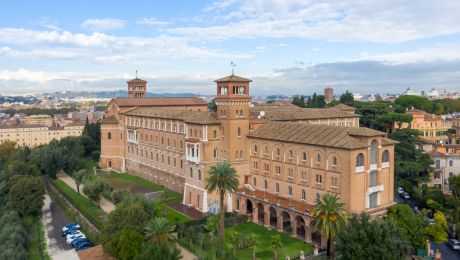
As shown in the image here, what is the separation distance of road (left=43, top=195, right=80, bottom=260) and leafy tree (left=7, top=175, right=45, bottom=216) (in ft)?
9.83

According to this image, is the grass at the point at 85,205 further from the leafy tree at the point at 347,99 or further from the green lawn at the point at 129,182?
the leafy tree at the point at 347,99

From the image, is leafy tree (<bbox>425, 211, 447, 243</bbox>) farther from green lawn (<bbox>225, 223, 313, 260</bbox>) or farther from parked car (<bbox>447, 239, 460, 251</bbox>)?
green lawn (<bbox>225, 223, 313, 260</bbox>)

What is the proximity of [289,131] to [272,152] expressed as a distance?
11.8 ft

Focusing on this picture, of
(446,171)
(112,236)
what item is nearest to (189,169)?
(112,236)

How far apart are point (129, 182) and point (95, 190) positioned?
15.9 metres

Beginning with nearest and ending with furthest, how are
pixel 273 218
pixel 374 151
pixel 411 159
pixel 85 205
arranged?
pixel 374 151, pixel 273 218, pixel 85 205, pixel 411 159

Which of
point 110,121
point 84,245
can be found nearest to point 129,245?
point 84,245

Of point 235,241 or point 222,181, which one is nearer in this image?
point 235,241

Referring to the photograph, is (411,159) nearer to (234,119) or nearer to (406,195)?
(406,195)

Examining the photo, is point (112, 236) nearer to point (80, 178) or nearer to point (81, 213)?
point (81, 213)

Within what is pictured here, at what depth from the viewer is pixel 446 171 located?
7288 centimetres

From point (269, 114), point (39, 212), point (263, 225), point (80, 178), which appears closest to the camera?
point (263, 225)

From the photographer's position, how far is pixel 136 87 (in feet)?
359

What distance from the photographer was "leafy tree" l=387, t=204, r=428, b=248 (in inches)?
1817
